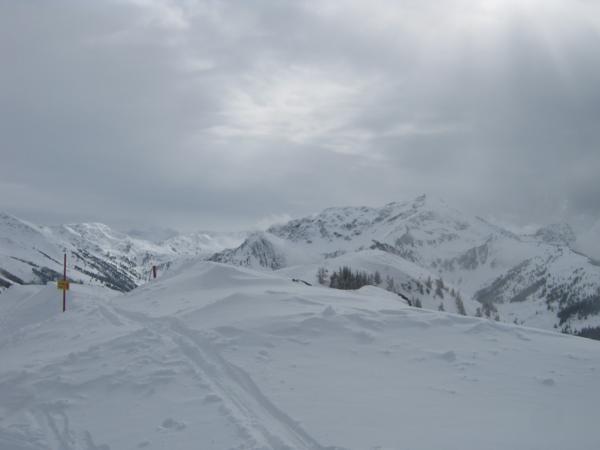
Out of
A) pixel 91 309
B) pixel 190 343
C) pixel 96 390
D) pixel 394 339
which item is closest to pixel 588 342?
pixel 394 339

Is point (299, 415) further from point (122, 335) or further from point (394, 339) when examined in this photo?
point (122, 335)

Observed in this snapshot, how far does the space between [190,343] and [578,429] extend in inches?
469

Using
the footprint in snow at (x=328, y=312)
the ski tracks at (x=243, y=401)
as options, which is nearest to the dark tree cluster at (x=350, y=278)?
the footprint in snow at (x=328, y=312)

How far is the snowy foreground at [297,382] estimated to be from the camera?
10.7 meters

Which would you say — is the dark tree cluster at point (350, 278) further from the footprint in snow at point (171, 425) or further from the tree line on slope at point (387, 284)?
the footprint in snow at point (171, 425)

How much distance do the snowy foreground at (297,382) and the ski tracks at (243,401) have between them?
5 centimetres

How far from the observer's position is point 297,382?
44.8 ft

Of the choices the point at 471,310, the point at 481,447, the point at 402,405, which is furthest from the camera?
the point at 471,310

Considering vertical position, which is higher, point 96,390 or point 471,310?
point 96,390

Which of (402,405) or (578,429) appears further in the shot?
(402,405)

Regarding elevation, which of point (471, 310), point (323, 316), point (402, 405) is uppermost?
point (323, 316)

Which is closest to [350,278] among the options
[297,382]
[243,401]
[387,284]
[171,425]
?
[387,284]

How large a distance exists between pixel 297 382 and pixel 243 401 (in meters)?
1.90

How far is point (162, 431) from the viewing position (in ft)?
35.8
